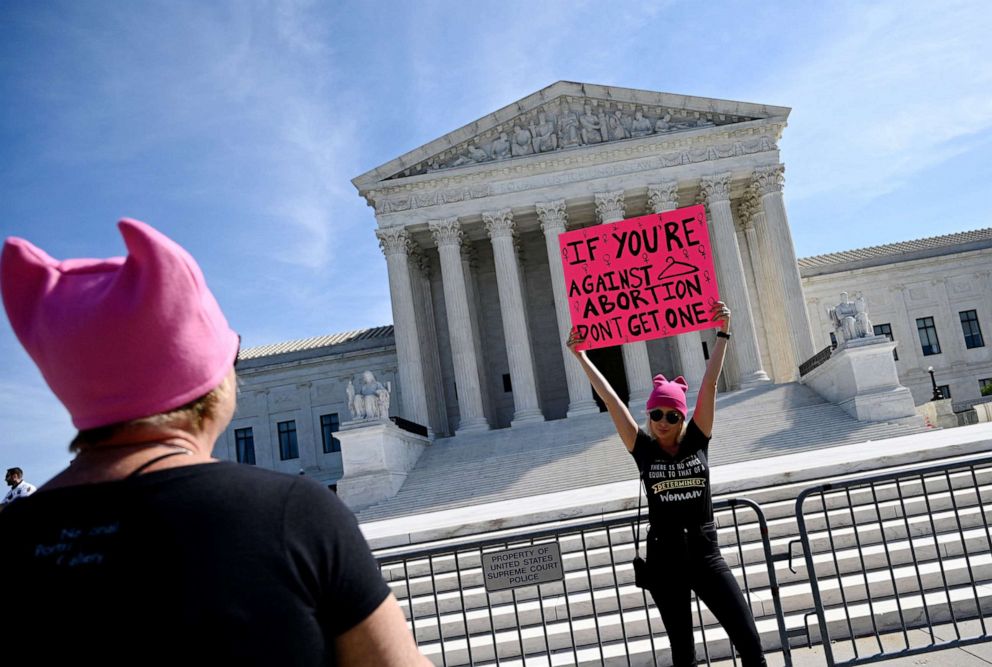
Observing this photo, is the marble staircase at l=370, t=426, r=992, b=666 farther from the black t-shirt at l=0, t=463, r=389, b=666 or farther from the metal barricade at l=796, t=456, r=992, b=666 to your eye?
the black t-shirt at l=0, t=463, r=389, b=666

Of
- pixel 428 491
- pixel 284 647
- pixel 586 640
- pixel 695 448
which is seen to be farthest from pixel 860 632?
pixel 428 491

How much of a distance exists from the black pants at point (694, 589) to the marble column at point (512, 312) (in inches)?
1132

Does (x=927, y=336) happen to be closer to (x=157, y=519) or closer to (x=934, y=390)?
(x=934, y=390)

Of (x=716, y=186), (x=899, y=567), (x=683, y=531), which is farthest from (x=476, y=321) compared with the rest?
(x=683, y=531)

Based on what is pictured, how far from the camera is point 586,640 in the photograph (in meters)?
7.53

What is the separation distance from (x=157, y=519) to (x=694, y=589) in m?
3.92

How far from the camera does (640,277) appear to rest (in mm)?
8367

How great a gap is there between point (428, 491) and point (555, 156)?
1712cm

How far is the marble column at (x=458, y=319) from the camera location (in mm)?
34125

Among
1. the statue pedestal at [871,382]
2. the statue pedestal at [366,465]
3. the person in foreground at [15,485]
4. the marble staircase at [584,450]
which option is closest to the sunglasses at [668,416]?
the person in foreground at [15,485]

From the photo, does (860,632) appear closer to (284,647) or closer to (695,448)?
(695,448)

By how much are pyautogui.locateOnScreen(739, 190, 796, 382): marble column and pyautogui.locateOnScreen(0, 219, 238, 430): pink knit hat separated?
35.9 metres

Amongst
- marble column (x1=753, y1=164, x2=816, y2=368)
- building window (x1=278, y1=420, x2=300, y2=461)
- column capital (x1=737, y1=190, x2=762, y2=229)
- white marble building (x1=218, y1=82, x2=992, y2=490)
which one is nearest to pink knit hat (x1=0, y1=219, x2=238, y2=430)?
white marble building (x1=218, y1=82, x2=992, y2=490)

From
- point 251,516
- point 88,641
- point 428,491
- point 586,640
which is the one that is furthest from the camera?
point 428,491
